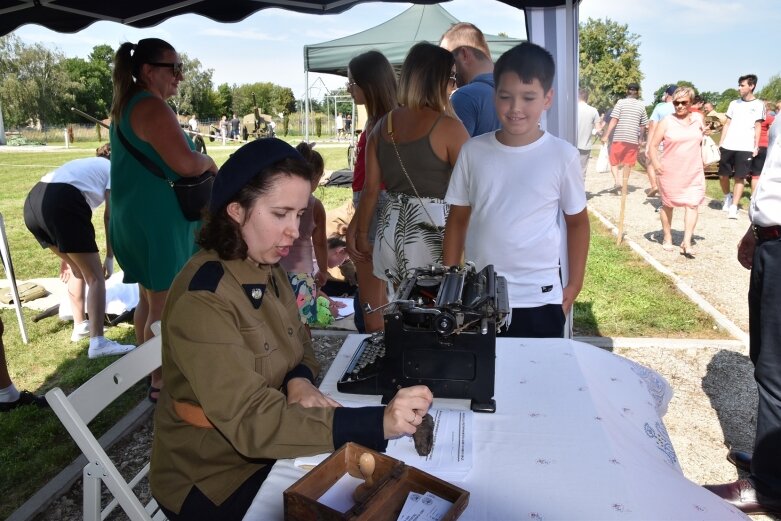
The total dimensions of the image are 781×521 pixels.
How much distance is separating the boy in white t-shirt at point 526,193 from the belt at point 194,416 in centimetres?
129

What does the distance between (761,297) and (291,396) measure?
1942 mm

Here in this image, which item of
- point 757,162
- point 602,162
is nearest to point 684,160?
point 757,162

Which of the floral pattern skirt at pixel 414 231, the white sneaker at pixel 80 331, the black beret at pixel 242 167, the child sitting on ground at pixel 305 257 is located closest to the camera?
the black beret at pixel 242 167

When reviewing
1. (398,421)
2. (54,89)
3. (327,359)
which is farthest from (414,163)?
(54,89)

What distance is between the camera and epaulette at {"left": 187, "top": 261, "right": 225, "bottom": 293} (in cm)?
137

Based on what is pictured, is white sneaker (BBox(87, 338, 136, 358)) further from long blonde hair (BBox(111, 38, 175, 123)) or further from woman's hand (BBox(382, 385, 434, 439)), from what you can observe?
woman's hand (BBox(382, 385, 434, 439))

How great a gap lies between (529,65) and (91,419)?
6.33 ft

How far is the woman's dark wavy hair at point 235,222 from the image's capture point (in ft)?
4.76

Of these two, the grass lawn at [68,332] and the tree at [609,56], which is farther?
the tree at [609,56]

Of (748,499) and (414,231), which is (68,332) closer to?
(414,231)

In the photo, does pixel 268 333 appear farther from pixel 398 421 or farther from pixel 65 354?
pixel 65 354

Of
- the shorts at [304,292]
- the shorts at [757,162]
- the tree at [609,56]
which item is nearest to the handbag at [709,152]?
the shorts at [757,162]

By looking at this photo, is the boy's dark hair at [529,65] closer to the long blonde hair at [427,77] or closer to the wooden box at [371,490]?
the long blonde hair at [427,77]

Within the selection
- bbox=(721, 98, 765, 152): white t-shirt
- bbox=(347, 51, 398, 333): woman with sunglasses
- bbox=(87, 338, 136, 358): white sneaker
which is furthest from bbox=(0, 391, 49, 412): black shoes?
bbox=(721, 98, 765, 152): white t-shirt
